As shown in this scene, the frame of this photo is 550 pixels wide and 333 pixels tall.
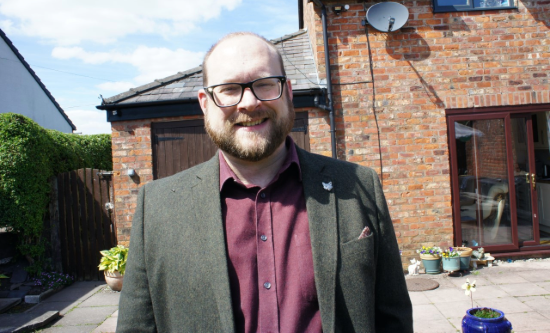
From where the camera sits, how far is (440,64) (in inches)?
226

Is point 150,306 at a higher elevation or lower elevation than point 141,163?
lower

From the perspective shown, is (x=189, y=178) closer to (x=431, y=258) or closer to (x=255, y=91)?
(x=255, y=91)

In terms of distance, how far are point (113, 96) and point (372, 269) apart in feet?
18.0

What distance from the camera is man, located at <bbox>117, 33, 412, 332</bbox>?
1.39 metres

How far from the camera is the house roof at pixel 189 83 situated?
19.1 feet

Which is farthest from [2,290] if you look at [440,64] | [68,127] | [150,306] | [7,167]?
[68,127]

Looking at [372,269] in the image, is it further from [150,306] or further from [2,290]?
[2,290]

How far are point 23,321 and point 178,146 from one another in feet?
9.58

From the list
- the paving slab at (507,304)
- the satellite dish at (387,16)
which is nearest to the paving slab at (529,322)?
the paving slab at (507,304)

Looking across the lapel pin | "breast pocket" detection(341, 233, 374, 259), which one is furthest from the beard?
"breast pocket" detection(341, 233, 374, 259)

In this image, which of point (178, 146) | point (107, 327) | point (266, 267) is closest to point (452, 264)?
point (178, 146)

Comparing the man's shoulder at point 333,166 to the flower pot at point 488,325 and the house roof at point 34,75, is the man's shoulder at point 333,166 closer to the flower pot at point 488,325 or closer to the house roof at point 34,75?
the flower pot at point 488,325

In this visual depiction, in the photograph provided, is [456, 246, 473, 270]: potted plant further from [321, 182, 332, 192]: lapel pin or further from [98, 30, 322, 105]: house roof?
[321, 182, 332, 192]: lapel pin

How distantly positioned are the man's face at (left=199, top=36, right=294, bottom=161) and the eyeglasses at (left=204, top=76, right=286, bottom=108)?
0.02 meters
